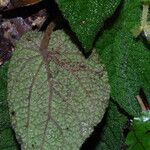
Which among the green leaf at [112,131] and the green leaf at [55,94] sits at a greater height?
the green leaf at [55,94]

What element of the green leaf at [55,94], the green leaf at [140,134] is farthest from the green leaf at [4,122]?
Answer: the green leaf at [140,134]

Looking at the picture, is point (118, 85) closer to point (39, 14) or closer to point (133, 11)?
point (133, 11)

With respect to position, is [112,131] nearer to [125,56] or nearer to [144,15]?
[125,56]

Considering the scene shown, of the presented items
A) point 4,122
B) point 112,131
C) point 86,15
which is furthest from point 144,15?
point 4,122

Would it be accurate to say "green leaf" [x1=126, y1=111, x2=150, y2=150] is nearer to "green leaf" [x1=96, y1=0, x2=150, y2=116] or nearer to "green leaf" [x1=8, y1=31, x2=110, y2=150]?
"green leaf" [x1=96, y1=0, x2=150, y2=116]

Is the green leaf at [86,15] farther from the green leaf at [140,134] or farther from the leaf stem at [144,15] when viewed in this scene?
the green leaf at [140,134]

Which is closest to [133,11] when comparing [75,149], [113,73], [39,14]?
[113,73]
